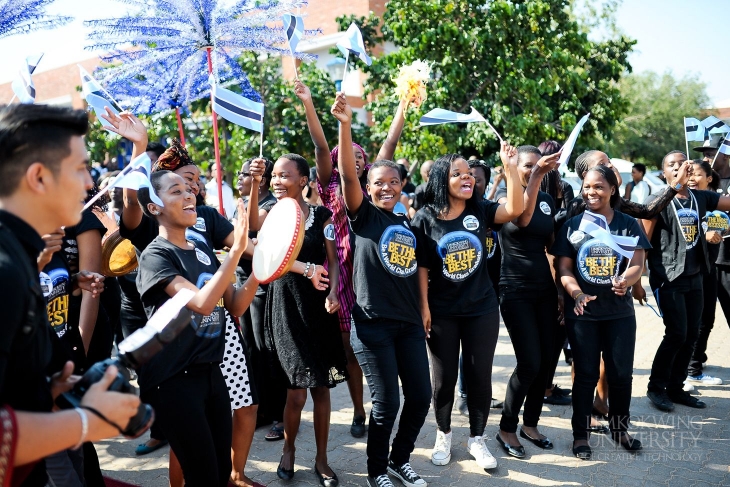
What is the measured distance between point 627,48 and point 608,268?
1273 centimetres

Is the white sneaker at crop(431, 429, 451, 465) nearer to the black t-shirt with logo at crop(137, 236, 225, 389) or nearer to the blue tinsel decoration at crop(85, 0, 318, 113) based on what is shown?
the black t-shirt with logo at crop(137, 236, 225, 389)

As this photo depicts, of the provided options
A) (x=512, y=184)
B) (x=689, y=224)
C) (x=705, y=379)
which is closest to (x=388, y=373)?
(x=512, y=184)

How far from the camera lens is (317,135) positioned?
4.49m

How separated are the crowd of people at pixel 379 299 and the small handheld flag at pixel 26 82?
917mm

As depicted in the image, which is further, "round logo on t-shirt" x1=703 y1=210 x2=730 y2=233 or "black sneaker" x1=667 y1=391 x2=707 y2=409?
"round logo on t-shirt" x1=703 y1=210 x2=730 y2=233

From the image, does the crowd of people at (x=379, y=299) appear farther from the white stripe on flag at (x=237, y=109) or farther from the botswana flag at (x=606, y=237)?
the white stripe on flag at (x=237, y=109)

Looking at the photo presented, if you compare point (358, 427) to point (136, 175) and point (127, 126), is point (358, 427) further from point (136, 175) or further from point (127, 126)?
point (136, 175)

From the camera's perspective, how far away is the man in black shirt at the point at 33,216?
70.4 inches

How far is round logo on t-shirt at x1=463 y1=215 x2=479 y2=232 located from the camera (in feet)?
15.0

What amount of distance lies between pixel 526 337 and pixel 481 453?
0.91m

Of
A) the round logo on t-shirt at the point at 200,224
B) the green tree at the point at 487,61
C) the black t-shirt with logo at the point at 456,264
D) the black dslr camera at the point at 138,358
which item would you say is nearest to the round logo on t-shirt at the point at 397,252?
the black t-shirt with logo at the point at 456,264

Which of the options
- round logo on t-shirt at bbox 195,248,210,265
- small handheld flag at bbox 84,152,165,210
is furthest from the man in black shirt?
round logo on t-shirt at bbox 195,248,210,265

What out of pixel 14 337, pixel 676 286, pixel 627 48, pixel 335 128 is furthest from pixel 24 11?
pixel 627 48

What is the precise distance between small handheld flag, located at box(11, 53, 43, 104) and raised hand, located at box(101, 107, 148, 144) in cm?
96
